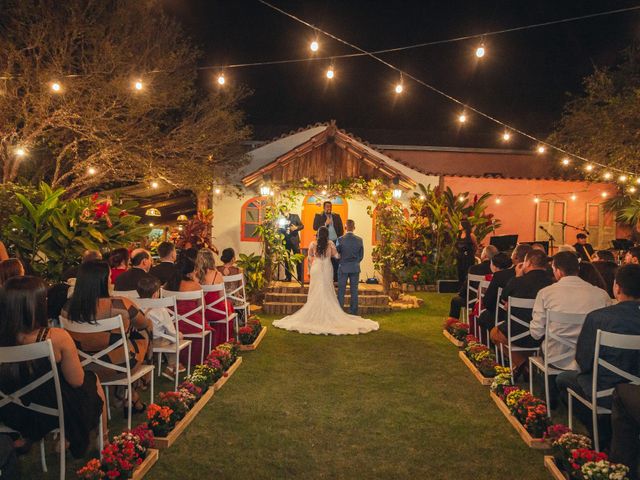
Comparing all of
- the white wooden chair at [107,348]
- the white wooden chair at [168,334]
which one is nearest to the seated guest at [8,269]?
the white wooden chair at [168,334]

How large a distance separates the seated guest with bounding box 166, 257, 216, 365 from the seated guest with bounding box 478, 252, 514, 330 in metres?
3.60

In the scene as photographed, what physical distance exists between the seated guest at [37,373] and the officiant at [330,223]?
8590 mm

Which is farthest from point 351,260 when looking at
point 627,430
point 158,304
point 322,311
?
point 627,430

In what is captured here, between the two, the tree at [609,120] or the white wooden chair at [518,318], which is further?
the tree at [609,120]

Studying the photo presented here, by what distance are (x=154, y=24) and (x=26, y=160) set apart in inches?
197

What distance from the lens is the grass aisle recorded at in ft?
13.5

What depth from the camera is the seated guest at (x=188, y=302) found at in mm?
6527

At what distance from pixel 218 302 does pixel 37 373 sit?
3736mm

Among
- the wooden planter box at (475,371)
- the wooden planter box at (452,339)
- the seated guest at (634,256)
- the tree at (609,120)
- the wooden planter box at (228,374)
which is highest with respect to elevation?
the tree at (609,120)

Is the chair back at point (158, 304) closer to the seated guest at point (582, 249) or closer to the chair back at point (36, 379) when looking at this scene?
the chair back at point (36, 379)

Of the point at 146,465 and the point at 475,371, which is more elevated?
the point at 475,371

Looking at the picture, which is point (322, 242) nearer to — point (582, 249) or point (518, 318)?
point (518, 318)

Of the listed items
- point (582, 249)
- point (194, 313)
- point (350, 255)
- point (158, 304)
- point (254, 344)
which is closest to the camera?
point (158, 304)

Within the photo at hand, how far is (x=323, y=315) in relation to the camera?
9688 millimetres
